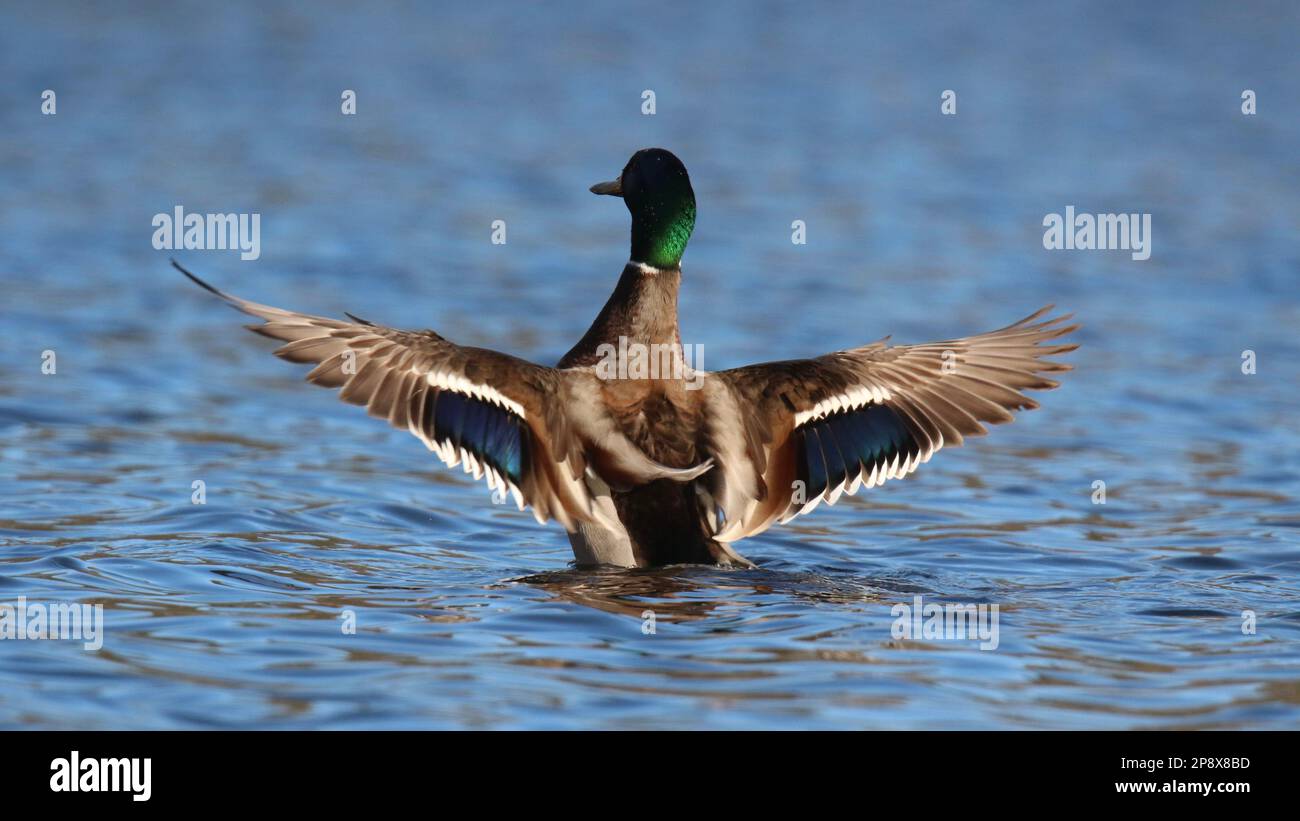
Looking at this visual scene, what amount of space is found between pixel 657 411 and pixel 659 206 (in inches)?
42.7

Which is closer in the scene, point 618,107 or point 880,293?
point 880,293

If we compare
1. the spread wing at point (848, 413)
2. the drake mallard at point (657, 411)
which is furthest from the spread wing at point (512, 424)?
the spread wing at point (848, 413)

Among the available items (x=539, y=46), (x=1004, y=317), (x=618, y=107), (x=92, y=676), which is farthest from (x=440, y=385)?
(x=539, y=46)

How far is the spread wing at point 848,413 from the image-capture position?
711cm

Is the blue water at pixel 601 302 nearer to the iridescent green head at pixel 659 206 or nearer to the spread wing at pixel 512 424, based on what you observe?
the spread wing at pixel 512 424

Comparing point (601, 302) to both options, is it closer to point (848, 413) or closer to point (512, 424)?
point (848, 413)

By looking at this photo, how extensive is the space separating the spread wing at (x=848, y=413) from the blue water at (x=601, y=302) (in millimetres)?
370

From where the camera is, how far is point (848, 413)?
7387 mm

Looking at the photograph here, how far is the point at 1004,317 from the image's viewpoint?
13.3 m

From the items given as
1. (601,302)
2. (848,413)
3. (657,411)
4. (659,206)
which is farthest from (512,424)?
(601,302)
